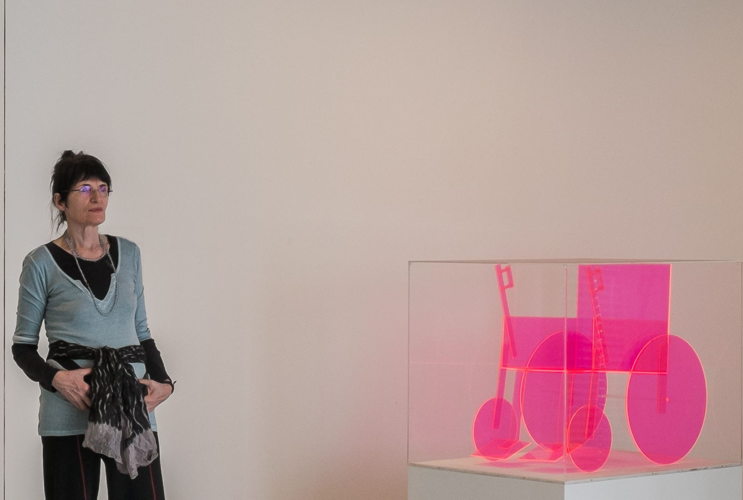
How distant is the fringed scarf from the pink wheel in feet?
3.01

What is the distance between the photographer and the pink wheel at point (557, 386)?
7.86 ft

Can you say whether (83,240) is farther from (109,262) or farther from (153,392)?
(153,392)

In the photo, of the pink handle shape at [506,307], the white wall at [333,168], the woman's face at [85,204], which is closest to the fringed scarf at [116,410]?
the woman's face at [85,204]

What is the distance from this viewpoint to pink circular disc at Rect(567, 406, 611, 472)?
2414 mm

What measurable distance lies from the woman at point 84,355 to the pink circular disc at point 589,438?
997 mm

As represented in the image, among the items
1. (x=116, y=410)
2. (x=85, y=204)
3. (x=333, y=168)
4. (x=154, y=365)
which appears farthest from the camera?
(x=333, y=168)

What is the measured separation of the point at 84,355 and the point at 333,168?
1265 millimetres

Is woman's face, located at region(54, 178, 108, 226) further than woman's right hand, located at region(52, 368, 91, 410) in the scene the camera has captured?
Yes

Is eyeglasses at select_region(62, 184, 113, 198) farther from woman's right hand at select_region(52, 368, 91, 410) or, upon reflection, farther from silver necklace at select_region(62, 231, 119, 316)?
woman's right hand at select_region(52, 368, 91, 410)

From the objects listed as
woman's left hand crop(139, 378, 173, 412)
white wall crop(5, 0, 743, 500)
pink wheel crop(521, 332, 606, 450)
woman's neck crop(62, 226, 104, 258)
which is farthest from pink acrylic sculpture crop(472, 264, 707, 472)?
woman's neck crop(62, 226, 104, 258)

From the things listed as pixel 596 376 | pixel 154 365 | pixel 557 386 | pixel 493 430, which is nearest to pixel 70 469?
pixel 154 365

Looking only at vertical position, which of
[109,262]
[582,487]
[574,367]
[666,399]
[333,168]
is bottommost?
[582,487]

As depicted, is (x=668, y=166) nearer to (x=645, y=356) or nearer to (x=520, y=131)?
(x=520, y=131)

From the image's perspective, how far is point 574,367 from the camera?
240cm
